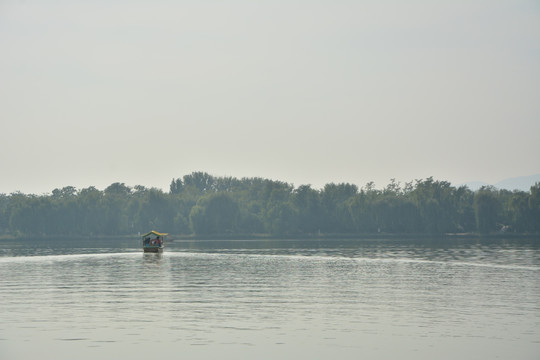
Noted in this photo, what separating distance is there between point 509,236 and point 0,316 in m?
177

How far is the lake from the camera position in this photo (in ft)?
107

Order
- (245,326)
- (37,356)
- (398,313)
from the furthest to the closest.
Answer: (398,313)
(245,326)
(37,356)

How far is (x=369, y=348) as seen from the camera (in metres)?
32.7

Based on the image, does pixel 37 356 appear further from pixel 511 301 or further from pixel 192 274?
pixel 192 274

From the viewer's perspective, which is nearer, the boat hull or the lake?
the lake

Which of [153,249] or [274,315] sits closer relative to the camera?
[274,315]

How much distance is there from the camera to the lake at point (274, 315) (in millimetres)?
32656

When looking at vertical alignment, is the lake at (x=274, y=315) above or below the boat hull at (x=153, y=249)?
below

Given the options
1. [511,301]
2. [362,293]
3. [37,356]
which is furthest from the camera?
[362,293]

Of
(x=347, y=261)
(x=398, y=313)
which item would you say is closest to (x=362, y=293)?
(x=398, y=313)

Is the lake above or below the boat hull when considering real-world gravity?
below

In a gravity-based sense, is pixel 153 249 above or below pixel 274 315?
above

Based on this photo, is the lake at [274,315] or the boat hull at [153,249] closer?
the lake at [274,315]

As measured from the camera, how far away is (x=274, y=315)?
41531mm
